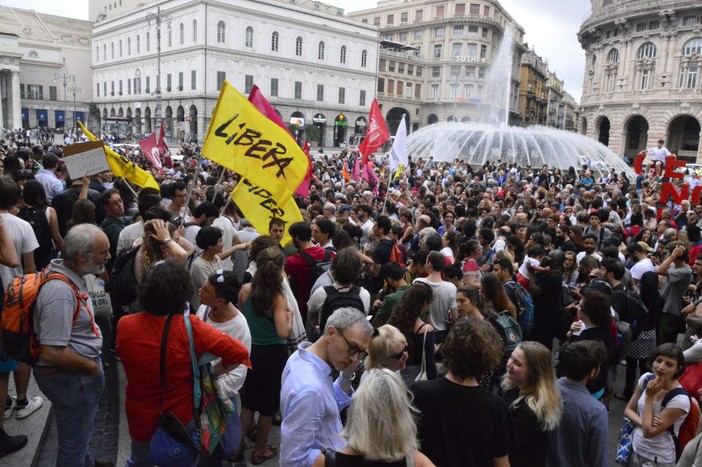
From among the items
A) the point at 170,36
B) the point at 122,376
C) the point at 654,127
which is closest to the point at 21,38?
the point at 170,36

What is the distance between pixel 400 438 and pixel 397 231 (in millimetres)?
5251

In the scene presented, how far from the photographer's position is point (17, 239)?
4.13 metres

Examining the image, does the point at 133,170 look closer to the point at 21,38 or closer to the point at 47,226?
the point at 47,226

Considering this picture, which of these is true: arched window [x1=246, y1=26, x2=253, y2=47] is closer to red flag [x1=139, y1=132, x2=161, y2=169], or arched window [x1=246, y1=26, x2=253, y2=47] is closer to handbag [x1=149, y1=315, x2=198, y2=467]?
red flag [x1=139, y1=132, x2=161, y2=169]

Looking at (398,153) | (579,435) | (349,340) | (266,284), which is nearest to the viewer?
(349,340)

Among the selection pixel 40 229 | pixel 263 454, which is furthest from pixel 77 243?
pixel 40 229

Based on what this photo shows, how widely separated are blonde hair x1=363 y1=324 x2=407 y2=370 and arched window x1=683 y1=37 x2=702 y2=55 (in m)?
56.8

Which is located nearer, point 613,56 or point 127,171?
point 127,171

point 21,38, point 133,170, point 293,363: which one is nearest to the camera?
point 293,363

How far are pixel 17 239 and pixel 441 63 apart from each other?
7326 centimetres

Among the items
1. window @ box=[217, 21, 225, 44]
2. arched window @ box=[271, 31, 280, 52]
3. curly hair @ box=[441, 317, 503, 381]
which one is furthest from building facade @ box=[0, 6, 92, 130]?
curly hair @ box=[441, 317, 503, 381]

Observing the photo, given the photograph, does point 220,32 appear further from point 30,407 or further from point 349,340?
point 349,340

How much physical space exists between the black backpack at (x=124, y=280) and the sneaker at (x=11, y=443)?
1186mm

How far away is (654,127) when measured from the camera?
50.1 metres
